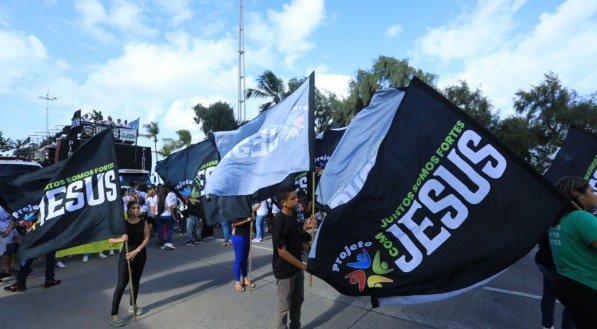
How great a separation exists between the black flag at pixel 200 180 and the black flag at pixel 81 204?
6.65ft

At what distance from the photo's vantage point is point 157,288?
667 cm

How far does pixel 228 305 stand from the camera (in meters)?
5.61

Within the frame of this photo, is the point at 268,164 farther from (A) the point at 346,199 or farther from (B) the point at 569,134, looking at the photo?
(B) the point at 569,134

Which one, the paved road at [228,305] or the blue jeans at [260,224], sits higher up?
the blue jeans at [260,224]

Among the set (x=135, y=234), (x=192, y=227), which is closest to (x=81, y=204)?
(x=135, y=234)

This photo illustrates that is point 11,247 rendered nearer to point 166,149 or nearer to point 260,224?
point 260,224

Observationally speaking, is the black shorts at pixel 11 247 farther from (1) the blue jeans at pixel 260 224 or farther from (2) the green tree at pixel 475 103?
(2) the green tree at pixel 475 103

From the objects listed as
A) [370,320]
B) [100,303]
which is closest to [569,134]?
[370,320]

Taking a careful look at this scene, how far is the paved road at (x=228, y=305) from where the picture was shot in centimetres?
484

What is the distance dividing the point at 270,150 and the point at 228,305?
238 centimetres

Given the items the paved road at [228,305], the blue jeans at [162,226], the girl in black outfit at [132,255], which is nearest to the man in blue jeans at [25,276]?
the paved road at [228,305]

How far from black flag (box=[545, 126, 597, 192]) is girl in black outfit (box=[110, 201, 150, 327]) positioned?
5.93 meters

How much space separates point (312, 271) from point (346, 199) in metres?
0.64

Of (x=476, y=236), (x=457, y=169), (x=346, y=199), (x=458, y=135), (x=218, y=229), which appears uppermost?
(x=458, y=135)
